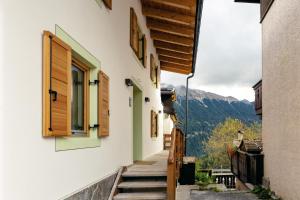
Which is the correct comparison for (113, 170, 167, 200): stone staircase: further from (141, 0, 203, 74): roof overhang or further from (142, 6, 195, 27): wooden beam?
(142, 6, 195, 27): wooden beam

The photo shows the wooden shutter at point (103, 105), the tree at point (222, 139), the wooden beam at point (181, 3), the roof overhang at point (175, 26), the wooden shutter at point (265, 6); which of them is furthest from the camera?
the tree at point (222, 139)

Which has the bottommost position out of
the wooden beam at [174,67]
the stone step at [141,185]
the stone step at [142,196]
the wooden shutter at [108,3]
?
the stone step at [142,196]

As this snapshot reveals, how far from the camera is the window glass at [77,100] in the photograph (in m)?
5.77

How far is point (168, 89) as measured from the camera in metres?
26.7

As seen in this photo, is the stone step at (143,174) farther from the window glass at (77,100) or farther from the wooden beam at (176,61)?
the wooden beam at (176,61)

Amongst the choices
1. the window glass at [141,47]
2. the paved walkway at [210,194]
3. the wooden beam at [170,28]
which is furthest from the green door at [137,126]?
the wooden beam at [170,28]

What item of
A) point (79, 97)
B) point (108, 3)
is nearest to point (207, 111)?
point (108, 3)

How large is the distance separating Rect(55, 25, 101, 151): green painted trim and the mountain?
88.2 meters

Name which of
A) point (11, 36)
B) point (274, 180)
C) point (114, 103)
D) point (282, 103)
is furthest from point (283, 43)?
point (11, 36)

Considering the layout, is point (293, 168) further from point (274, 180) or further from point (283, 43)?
point (283, 43)

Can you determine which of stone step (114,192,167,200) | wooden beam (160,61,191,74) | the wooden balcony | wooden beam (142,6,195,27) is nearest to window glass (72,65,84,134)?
stone step (114,192,167,200)

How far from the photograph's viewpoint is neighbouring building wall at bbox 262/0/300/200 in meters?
8.51

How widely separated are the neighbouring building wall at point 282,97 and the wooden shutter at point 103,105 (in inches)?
158

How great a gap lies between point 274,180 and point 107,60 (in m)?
5.92
